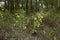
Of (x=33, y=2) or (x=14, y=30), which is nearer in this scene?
(x=14, y=30)

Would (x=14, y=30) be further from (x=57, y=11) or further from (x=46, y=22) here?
(x=57, y=11)

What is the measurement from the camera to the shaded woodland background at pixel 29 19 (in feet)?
15.3

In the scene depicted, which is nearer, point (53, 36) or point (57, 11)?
point (53, 36)

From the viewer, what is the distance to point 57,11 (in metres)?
5.08

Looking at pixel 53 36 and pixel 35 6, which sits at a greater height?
pixel 35 6

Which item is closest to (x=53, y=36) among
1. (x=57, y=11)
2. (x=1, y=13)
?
(x=57, y=11)

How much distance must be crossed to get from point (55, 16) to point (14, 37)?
126 centimetres

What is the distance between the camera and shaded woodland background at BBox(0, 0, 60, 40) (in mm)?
4660

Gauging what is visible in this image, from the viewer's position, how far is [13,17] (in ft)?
15.8

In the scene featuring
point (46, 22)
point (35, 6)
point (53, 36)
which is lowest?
point (53, 36)

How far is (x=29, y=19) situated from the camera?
16.0ft

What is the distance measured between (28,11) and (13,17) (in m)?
0.48

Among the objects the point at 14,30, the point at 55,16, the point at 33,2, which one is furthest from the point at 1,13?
the point at 55,16

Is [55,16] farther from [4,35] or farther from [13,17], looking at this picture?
[4,35]
